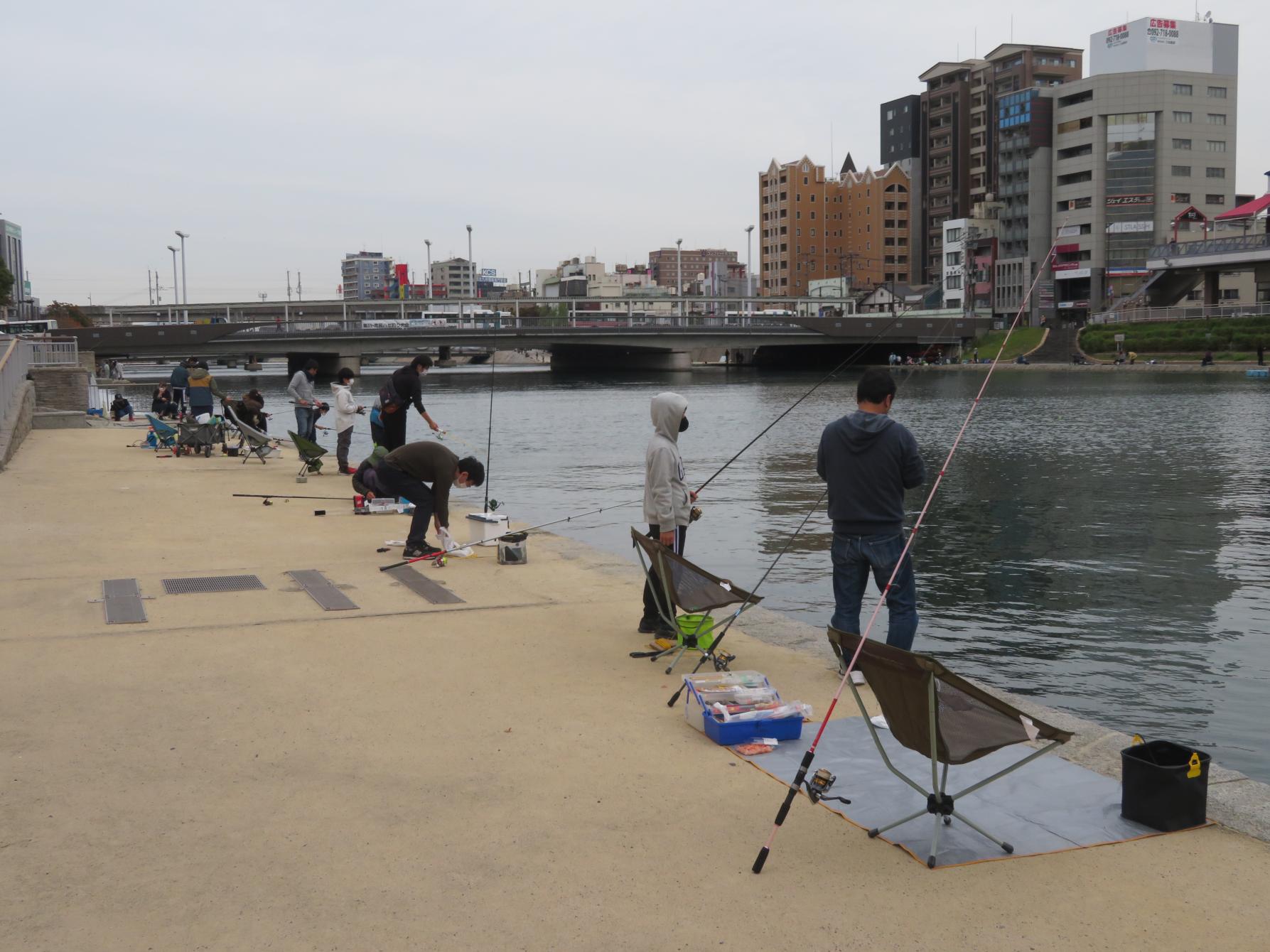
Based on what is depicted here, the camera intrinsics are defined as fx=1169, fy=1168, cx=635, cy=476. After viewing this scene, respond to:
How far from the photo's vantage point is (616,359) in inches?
4043

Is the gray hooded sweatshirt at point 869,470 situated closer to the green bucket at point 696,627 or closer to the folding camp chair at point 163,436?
the green bucket at point 696,627

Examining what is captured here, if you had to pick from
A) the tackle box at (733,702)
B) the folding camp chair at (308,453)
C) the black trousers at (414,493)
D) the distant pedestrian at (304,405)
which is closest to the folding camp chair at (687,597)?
the tackle box at (733,702)

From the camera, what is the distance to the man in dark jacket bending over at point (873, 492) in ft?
21.3

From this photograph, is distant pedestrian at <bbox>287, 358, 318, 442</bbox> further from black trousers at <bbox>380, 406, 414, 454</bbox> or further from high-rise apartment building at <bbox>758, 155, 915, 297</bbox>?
high-rise apartment building at <bbox>758, 155, 915, 297</bbox>

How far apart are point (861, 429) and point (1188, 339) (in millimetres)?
80754

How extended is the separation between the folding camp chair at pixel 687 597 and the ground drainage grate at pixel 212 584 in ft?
12.7

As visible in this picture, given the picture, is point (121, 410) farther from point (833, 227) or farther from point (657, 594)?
point (833, 227)

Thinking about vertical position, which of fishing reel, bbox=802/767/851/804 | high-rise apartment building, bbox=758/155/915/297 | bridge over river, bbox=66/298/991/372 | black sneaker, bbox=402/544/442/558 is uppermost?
high-rise apartment building, bbox=758/155/915/297

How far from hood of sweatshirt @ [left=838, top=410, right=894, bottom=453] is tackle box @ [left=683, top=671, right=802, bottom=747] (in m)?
1.39

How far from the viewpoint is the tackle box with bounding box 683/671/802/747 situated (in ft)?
18.9

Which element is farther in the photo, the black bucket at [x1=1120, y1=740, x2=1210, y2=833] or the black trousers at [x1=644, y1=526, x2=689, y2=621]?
the black trousers at [x1=644, y1=526, x2=689, y2=621]

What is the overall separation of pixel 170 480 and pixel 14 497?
271 cm

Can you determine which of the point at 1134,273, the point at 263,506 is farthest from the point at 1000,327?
the point at 263,506

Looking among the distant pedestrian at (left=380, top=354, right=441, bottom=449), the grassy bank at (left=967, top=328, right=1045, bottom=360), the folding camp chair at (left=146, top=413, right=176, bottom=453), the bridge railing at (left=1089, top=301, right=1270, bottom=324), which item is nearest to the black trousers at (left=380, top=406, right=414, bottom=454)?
the distant pedestrian at (left=380, top=354, right=441, bottom=449)
